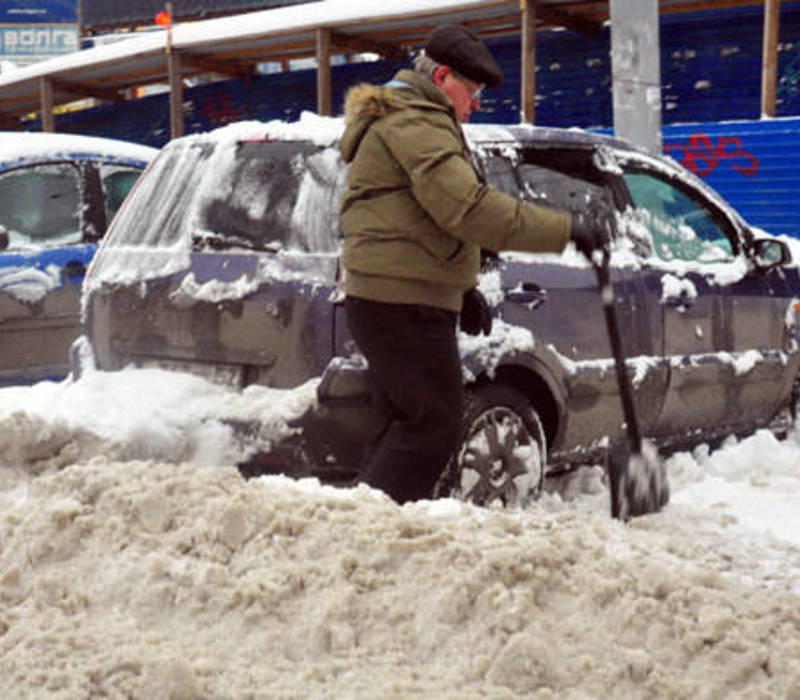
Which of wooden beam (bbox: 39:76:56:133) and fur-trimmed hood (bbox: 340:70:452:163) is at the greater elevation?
wooden beam (bbox: 39:76:56:133)

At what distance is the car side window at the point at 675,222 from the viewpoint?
6418 mm

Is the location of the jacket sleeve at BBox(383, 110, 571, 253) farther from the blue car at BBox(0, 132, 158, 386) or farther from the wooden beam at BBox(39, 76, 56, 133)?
the wooden beam at BBox(39, 76, 56, 133)

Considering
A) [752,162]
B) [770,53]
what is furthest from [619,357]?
[770,53]

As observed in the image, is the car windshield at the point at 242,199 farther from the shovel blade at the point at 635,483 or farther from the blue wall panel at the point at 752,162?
the blue wall panel at the point at 752,162

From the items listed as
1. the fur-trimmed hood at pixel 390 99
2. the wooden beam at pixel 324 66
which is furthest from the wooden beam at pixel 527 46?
the fur-trimmed hood at pixel 390 99

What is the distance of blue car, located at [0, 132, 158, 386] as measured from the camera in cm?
861

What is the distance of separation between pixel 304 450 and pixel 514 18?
40.7 ft

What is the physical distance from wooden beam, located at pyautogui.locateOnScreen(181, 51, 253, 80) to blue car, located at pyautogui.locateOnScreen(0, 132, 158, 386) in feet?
34.2

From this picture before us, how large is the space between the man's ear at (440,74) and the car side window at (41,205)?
4.85 m

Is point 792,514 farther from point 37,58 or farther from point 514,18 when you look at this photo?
point 37,58

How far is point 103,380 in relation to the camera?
18.4ft

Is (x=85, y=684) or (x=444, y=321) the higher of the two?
(x=444, y=321)

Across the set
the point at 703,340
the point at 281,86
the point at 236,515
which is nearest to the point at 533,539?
the point at 236,515

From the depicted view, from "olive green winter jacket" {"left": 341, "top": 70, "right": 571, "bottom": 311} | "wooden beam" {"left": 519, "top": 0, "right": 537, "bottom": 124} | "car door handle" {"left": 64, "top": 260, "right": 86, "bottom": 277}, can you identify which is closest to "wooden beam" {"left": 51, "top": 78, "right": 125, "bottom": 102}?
"wooden beam" {"left": 519, "top": 0, "right": 537, "bottom": 124}
